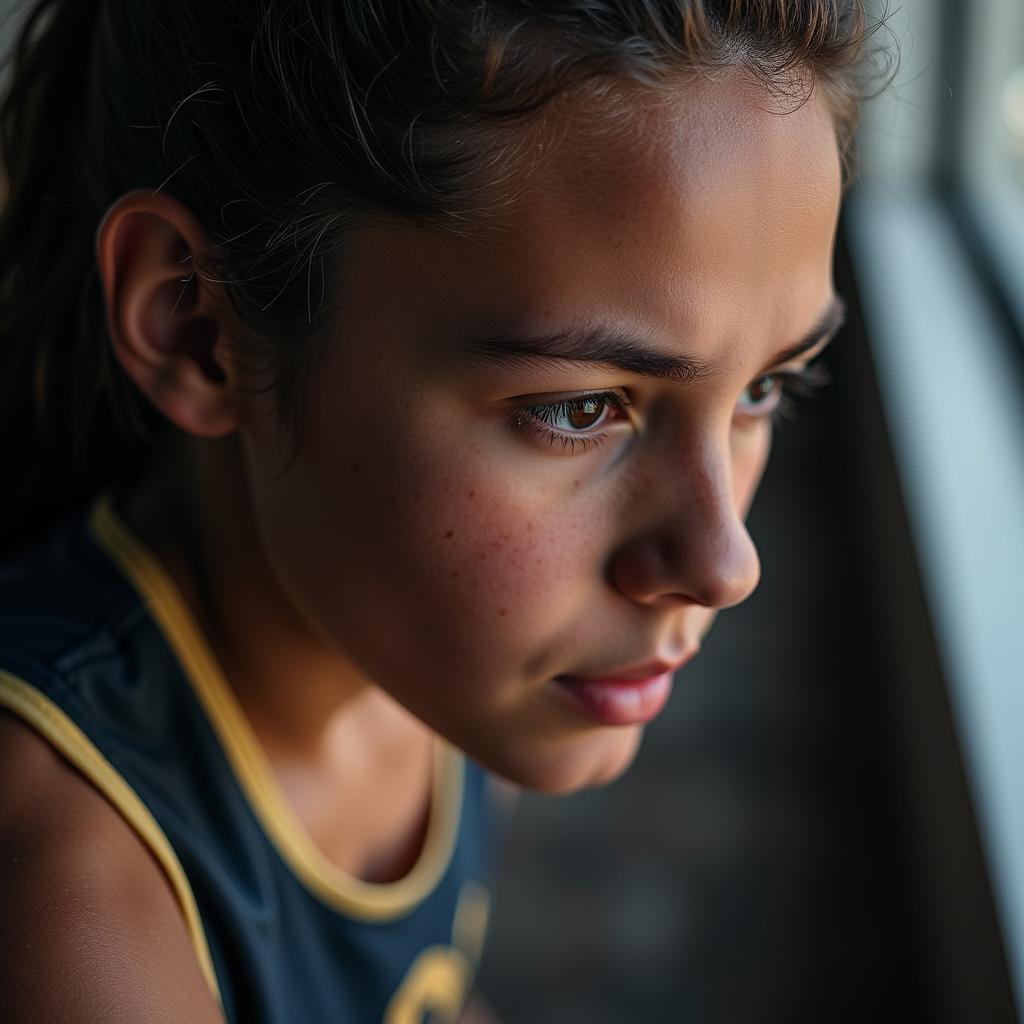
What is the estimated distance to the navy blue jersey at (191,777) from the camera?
784mm

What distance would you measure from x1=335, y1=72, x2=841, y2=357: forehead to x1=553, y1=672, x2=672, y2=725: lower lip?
23 cm

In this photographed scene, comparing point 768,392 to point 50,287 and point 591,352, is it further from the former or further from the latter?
point 50,287

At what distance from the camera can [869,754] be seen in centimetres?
206

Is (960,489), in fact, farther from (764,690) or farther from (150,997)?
(150,997)

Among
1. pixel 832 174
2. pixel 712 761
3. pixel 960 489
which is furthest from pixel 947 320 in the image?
pixel 832 174

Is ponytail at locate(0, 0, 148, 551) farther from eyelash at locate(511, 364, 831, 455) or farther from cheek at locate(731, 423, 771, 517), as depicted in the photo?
cheek at locate(731, 423, 771, 517)

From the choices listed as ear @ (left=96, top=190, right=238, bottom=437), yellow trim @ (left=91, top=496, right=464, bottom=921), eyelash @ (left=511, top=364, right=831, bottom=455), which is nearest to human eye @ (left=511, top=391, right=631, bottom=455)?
eyelash @ (left=511, top=364, right=831, bottom=455)

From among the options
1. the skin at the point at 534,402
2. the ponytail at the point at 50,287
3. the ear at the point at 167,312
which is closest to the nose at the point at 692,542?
the skin at the point at 534,402

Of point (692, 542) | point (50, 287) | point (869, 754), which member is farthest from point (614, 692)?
point (869, 754)

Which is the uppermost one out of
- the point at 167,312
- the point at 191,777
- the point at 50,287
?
the point at 50,287

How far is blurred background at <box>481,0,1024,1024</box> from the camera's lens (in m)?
1.39

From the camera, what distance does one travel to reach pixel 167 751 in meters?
0.84

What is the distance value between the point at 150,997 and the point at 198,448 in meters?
0.40

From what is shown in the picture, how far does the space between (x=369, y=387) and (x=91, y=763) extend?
29cm
